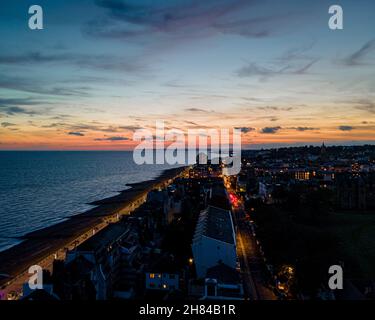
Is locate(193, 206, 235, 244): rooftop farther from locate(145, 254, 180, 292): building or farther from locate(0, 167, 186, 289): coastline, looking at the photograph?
locate(0, 167, 186, 289): coastline

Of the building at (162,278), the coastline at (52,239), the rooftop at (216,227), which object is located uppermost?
the rooftop at (216,227)

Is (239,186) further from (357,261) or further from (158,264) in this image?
(158,264)

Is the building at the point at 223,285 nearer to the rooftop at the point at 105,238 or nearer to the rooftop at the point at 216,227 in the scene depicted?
the rooftop at the point at 216,227

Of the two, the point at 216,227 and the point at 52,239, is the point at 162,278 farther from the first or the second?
the point at 52,239

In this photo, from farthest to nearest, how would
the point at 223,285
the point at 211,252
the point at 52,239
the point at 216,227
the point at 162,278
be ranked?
the point at 52,239
the point at 216,227
the point at 211,252
the point at 162,278
the point at 223,285

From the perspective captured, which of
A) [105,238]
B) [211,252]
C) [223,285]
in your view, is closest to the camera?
[223,285]

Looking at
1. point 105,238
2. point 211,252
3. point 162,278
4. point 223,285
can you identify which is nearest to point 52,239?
point 105,238

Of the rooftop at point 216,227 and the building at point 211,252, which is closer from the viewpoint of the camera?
the building at point 211,252

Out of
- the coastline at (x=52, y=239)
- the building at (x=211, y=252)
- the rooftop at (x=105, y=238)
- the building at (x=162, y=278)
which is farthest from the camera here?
the coastline at (x=52, y=239)

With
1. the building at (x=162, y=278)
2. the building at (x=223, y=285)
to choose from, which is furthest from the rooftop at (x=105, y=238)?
the building at (x=223, y=285)

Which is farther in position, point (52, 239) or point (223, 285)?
point (52, 239)

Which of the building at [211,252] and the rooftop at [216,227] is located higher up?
the rooftop at [216,227]
